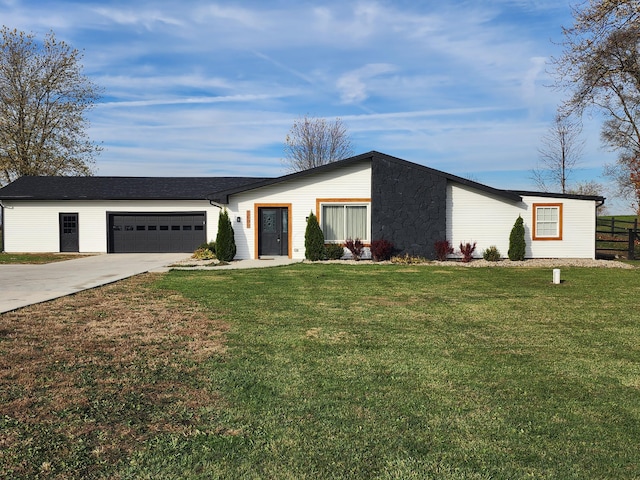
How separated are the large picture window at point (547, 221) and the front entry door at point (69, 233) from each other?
21.2m

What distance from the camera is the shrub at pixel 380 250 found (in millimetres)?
18125

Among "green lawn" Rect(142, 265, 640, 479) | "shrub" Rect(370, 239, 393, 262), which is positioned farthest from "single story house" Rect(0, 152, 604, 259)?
"green lawn" Rect(142, 265, 640, 479)

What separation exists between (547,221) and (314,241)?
9.32 m

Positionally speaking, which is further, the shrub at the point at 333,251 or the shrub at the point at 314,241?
the shrub at the point at 333,251

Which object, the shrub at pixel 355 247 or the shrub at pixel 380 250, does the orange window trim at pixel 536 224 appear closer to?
the shrub at pixel 380 250

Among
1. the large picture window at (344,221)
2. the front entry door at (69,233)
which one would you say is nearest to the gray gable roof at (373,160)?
the large picture window at (344,221)

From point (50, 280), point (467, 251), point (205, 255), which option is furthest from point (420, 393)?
point (205, 255)

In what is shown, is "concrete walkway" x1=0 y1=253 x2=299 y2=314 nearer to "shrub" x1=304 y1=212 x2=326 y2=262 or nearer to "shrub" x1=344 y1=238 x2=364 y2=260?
"shrub" x1=304 y1=212 x2=326 y2=262

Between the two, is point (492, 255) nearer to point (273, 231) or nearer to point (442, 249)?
point (442, 249)

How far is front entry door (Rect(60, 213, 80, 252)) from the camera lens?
957 inches

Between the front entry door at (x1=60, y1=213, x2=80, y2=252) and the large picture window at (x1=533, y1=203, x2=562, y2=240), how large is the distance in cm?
2122

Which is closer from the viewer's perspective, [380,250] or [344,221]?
[380,250]

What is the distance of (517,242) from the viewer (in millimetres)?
18469

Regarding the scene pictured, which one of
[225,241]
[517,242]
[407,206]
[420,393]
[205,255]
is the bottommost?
[420,393]
